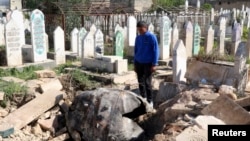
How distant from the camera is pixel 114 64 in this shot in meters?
7.56

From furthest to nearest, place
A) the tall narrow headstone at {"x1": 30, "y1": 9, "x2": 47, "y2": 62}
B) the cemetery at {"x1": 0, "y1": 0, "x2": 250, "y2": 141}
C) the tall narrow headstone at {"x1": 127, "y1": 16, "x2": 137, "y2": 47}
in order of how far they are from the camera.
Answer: the tall narrow headstone at {"x1": 127, "y1": 16, "x2": 137, "y2": 47}
the tall narrow headstone at {"x1": 30, "y1": 9, "x2": 47, "y2": 62}
the cemetery at {"x1": 0, "y1": 0, "x2": 250, "y2": 141}

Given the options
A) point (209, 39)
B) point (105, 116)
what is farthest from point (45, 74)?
point (209, 39)

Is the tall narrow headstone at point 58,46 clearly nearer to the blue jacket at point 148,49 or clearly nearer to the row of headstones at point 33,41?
the row of headstones at point 33,41

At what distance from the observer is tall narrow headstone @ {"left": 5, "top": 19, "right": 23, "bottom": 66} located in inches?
316

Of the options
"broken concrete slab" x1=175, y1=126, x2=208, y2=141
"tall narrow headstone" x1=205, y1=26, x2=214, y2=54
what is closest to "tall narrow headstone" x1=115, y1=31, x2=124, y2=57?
"tall narrow headstone" x1=205, y1=26, x2=214, y2=54

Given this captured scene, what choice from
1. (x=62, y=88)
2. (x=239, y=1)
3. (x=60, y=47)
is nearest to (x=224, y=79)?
(x=62, y=88)

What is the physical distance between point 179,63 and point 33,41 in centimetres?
435

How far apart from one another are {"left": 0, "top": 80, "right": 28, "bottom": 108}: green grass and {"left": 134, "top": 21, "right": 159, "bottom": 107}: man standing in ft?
7.64

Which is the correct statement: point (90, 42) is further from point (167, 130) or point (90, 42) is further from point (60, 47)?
point (167, 130)

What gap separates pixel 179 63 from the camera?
6.18m

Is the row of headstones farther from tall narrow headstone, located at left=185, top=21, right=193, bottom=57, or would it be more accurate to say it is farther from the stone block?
tall narrow headstone, located at left=185, top=21, right=193, bottom=57

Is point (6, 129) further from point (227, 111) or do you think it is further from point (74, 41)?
point (74, 41)

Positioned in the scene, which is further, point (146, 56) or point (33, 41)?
point (33, 41)

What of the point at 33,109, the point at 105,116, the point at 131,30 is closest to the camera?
the point at 105,116
